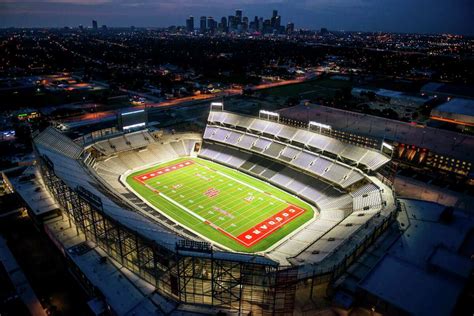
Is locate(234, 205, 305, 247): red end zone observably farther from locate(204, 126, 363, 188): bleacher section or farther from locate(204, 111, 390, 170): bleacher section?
locate(204, 111, 390, 170): bleacher section

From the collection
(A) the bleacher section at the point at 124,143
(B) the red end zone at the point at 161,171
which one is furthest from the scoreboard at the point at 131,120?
(B) the red end zone at the point at 161,171

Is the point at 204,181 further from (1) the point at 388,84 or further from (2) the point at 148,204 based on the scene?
(1) the point at 388,84

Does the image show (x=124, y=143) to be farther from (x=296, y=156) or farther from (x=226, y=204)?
(x=296, y=156)

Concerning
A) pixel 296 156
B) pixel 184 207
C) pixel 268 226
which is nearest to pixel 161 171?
pixel 184 207

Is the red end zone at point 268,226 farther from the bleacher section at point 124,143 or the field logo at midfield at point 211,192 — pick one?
the bleacher section at point 124,143

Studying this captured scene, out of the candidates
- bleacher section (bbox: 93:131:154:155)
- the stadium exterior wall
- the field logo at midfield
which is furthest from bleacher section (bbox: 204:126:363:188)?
the stadium exterior wall

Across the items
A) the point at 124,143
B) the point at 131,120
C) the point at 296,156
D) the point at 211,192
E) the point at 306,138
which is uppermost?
the point at 131,120
